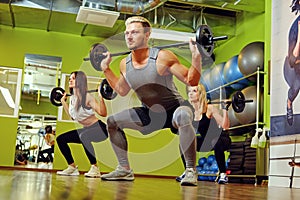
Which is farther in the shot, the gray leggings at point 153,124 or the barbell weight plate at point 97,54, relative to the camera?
the barbell weight plate at point 97,54

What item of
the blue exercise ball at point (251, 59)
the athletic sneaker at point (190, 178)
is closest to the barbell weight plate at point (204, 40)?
the athletic sneaker at point (190, 178)

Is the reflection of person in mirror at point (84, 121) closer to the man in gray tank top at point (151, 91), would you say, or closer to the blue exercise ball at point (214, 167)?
the man in gray tank top at point (151, 91)

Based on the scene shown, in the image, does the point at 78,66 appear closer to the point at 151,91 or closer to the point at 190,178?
the point at 151,91

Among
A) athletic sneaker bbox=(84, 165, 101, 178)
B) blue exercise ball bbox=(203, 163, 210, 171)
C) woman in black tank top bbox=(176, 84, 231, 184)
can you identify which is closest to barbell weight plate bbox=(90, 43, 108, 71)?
woman in black tank top bbox=(176, 84, 231, 184)

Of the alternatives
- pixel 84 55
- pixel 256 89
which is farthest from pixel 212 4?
pixel 84 55

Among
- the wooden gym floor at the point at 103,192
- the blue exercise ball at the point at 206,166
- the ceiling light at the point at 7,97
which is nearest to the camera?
the wooden gym floor at the point at 103,192

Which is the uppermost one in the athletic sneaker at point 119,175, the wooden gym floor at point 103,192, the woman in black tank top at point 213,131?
the woman in black tank top at point 213,131

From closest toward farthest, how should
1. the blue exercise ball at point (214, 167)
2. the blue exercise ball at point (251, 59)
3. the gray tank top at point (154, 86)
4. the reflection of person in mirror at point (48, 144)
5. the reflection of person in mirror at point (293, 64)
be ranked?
the gray tank top at point (154, 86), the reflection of person in mirror at point (293, 64), the blue exercise ball at point (251, 59), the blue exercise ball at point (214, 167), the reflection of person in mirror at point (48, 144)

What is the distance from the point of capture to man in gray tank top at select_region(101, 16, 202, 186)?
266 centimetres

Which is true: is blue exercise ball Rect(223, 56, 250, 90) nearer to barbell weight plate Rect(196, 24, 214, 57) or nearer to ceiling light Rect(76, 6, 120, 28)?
ceiling light Rect(76, 6, 120, 28)

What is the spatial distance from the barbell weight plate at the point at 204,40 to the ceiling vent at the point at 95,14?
3.50m

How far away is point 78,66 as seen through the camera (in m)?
7.88

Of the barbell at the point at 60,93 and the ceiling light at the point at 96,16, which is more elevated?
the ceiling light at the point at 96,16

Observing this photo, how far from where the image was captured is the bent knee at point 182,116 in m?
2.64
